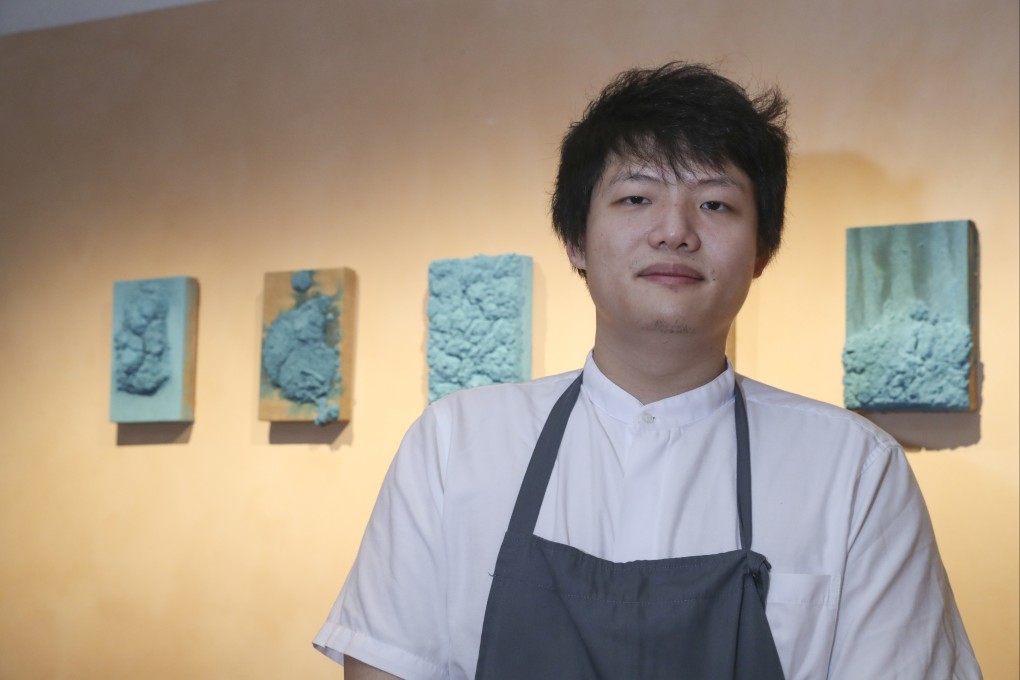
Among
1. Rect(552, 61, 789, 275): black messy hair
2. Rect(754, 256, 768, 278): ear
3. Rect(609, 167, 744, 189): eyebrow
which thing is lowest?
Rect(754, 256, 768, 278): ear

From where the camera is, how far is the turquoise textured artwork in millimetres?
2096

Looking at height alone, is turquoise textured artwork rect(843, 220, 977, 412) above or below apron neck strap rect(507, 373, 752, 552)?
above

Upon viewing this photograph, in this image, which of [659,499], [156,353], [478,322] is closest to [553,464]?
[659,499]

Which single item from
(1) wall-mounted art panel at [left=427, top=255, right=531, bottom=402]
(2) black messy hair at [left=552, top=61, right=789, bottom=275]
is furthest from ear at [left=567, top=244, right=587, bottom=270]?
(1) wall-mounted art panel at [left=427, top=255, right=531, bottom=402]

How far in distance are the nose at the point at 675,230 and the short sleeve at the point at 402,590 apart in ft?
1.44

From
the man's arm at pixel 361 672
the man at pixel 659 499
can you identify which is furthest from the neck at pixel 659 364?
the man's arm at pixel 361 672

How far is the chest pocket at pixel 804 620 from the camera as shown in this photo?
1450 mm

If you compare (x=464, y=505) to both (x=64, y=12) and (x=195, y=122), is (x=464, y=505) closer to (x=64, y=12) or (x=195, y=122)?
(x=195, y=122)

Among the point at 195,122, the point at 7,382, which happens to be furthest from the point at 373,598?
the point at 7,382

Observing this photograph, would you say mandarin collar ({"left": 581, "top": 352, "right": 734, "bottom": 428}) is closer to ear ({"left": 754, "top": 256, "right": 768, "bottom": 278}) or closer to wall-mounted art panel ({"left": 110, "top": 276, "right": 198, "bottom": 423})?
ear ({"left": 754, "top": 256, "right": 768, "bottom": 278})

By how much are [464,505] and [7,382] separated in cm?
197

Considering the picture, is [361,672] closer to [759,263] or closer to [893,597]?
[893,597]

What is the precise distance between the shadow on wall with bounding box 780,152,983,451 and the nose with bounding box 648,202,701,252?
31.4 inches

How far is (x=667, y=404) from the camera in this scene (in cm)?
164
